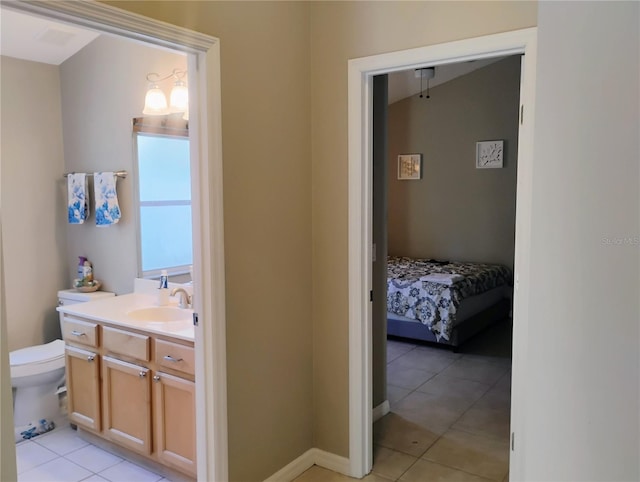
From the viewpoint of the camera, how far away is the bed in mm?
4727

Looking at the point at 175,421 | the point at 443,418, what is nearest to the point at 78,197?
the point at 175,421

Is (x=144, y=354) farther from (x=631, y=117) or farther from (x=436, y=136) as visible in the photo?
(x=436, y=136)

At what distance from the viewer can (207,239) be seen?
212 cm

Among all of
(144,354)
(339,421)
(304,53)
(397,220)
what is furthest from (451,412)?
(397,220)

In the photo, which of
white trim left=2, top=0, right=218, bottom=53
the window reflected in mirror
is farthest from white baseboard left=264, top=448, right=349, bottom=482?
white trim left=2, top=0, right=218, bottom=53

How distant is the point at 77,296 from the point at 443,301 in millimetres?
3096

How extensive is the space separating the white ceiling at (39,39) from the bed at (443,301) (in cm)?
337

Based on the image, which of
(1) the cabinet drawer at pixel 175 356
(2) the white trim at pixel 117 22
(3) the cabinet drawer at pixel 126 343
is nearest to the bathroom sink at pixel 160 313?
(3) the cabinet drawer at pixel 126 343

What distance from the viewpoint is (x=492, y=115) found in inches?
238

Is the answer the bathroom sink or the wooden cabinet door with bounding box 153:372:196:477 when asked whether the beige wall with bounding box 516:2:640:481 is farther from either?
the bathroom sink

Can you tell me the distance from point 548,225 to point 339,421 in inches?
92.6

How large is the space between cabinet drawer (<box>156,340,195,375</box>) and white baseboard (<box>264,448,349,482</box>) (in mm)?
719

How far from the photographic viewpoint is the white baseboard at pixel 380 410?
3.38 metres

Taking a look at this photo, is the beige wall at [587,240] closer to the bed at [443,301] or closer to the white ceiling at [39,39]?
the white ceiling at [39,39]
